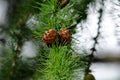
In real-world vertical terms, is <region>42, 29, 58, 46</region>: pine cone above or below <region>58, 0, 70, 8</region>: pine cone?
below

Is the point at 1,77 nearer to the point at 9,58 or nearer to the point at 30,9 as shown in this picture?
the point at 9,58

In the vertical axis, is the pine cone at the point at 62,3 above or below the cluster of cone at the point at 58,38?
above

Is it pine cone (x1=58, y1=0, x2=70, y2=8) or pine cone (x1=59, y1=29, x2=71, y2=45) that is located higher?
pine cone (x1=58, y1=0, x2=70, y2=8)

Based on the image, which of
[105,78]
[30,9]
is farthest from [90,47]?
[105,78]

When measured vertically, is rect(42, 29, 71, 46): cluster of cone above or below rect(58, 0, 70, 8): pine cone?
below

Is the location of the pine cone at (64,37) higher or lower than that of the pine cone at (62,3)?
lower

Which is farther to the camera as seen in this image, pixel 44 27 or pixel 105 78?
pixel 105 78

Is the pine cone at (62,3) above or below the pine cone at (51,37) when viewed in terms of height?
A: above

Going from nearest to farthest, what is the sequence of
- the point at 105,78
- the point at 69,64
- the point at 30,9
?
the point at 69,64 → the point at 30,9 → the point at 105,78
